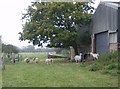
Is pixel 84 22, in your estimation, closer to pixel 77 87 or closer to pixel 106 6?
pixel 106 6

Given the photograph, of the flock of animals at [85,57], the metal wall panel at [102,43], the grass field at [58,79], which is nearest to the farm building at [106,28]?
the metal wall panel at [102,43]

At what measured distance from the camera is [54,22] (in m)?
20.4

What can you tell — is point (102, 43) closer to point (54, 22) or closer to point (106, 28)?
point (106, 28)

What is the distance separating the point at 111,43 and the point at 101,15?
9.62 ft

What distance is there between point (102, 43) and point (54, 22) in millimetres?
3622

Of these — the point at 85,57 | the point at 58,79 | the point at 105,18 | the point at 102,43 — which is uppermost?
the point at 105,18

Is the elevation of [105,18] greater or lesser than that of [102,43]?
greater

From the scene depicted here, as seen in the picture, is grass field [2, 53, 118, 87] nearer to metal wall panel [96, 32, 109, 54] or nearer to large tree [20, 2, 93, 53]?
metal wall panel [96, 32, 109, 54]

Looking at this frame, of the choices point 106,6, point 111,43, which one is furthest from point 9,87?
point 106,6

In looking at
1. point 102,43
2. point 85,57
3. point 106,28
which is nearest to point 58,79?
point 106,28

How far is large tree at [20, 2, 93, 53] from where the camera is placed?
65.9ft

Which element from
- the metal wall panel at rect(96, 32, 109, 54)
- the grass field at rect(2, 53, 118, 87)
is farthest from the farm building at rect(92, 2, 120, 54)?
the grass field at rect(2, 53, 118, 87)

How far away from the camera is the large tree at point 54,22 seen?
2008cm

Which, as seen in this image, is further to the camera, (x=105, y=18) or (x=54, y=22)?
(x=54, y=22)
